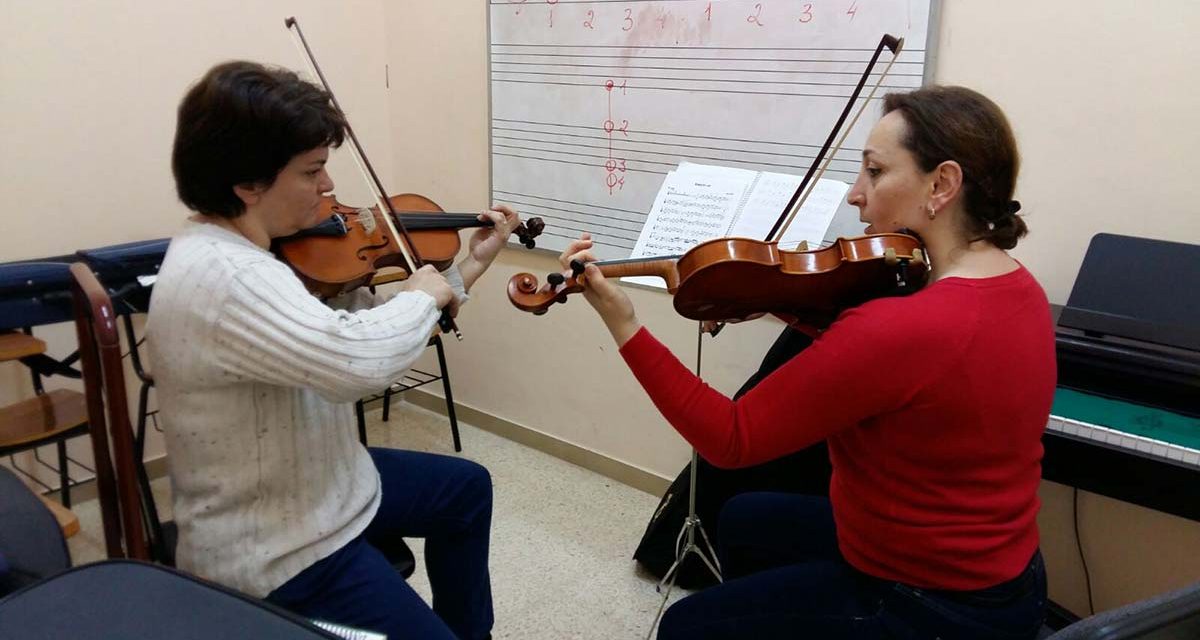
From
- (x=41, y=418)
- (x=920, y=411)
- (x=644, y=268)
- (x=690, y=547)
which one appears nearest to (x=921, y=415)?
(x=920, y=411)

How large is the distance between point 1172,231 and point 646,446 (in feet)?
5.06

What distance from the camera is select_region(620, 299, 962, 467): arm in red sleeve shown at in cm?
105

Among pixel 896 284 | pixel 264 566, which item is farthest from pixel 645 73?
pixel 264 566

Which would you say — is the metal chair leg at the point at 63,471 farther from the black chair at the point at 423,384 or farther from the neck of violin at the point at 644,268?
the neck of violin at the point at 644,268

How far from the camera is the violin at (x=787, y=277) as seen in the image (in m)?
1.16

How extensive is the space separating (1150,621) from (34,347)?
90.8 inches

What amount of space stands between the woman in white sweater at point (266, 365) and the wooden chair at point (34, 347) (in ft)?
3.34

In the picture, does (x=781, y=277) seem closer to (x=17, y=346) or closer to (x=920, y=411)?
(x=920, y=411)

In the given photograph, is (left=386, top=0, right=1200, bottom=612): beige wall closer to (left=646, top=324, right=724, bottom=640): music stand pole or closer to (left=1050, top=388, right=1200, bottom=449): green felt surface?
(left=1050, top=388, right=1200, bottom=449): green felt surface

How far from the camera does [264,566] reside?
46.1 inches

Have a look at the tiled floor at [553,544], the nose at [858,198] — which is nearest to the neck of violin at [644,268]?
the nose at [858,198]

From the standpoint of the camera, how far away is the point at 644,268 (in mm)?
1358

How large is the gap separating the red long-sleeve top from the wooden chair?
5.24 ft

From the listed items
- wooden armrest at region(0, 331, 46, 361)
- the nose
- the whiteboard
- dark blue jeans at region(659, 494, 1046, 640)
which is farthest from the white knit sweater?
the whiteboard
